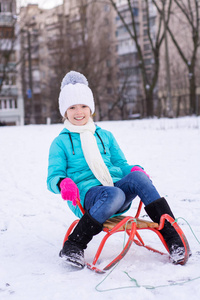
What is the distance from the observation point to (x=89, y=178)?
2883mm

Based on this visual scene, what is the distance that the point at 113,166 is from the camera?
3.04m

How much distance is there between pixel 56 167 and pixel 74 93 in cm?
59

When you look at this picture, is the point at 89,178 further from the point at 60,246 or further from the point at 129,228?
the point at 60,246

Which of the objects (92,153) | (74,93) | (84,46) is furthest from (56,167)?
(84,46)

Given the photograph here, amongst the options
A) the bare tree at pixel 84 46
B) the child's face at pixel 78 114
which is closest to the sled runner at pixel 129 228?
the child's face at pixel 78 114

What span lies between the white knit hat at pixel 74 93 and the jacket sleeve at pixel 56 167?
1.02 ft

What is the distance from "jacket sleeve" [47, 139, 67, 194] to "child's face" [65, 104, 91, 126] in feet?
0.70

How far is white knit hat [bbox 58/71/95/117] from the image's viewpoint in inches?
119

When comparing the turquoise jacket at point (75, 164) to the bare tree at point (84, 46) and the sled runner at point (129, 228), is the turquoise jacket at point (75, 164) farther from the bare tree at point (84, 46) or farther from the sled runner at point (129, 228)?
the bare tree at point (84, 46)

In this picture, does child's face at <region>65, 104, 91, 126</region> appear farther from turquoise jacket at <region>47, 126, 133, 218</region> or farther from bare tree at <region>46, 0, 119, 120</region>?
bare tree at <region>46, 0, 119, 120</region>

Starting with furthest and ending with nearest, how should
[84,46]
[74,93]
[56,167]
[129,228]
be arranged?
1. [84,46]
2. [74,93]
3. [56,167]
4. [129,228]

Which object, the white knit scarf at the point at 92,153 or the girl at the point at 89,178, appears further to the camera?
the white knit scarf at the point at 92,153

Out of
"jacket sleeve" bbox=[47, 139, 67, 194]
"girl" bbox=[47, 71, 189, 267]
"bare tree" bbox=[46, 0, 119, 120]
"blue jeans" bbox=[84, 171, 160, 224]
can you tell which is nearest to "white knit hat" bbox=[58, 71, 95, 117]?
"girl" bbox=[47, 71, 189, 267]

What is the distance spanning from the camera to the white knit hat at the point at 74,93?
3.02m
